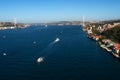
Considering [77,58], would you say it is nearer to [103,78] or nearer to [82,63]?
[82,63]

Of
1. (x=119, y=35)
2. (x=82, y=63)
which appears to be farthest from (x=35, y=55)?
(x=119, y=35)

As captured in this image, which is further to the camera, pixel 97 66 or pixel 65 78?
pixel 97 66

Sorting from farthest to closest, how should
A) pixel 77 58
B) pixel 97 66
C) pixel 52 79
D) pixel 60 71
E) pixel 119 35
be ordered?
pixel 119 35 → pixel 77 58 → pixel 97 66 → pixel 60 71 → pixel 52 79

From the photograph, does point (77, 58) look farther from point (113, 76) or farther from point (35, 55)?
point (113, 76)

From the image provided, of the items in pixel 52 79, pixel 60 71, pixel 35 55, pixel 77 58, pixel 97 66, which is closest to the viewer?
pixel 52 79

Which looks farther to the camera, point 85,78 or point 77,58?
point 77,58

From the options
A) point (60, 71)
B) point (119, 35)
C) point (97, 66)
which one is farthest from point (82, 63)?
point (119, 35)

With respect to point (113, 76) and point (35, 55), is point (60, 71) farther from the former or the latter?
point (35, 55)

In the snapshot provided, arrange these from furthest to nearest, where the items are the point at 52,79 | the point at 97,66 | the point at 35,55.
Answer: the point at 35,55 → the point at 97,66 → the point at 52,79

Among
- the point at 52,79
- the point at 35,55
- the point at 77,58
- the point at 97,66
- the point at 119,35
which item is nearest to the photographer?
the point at 52,79
